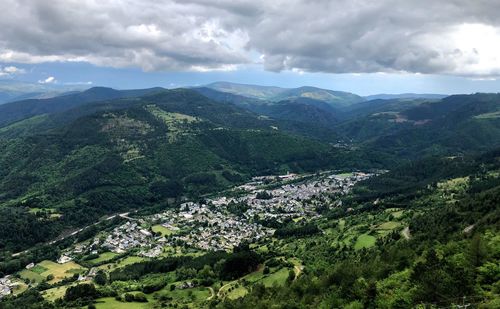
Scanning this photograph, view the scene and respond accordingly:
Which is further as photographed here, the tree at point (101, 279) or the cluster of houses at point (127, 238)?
the cluster of houses at point (127, 238)

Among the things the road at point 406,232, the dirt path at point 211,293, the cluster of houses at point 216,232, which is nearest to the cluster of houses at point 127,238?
the cluster of houses at point 216,232

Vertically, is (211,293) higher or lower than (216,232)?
higher

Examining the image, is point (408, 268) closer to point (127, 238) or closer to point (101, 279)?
point (101, 279)

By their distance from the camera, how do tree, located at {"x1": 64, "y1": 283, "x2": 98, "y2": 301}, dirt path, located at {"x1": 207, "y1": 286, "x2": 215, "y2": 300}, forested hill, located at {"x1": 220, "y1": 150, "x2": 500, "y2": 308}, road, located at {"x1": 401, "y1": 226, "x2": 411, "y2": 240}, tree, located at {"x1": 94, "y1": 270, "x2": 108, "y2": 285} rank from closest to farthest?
forested hill, located at {"x1": 220, "y1": 150, "x2": 500, "y2": 308} < dirt path, located at {"x1": 207, "y1": 286, "x2": 215, "y2": 300} < tree, located at {"x1": 64, "y1": 283, "x2": 98, "y2": 301} < road, located at {"x1": 401, "y1": 226, "x2": 411, "y2": 240} < tree, located at {"x1": 94, "y1": 270, "x2": 108, "y2": 285}

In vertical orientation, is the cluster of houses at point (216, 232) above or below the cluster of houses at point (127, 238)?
above

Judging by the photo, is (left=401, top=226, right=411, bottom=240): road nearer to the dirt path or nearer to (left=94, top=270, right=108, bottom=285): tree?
the dirt path

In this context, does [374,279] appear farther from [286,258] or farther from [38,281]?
[38,281]

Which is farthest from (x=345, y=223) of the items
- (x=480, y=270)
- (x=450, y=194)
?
(x=480, y=270)

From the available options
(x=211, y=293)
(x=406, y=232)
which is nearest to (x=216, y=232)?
(x=211, y=293)

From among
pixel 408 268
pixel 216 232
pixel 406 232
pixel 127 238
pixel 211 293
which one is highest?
pixel 408 268

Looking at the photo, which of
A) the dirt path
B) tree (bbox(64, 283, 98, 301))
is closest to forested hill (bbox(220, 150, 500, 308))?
the dirt path

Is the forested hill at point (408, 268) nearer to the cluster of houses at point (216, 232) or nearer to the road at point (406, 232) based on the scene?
the road at point (406, 232)

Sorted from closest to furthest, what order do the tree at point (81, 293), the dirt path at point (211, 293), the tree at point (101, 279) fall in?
the dirt path at point (211, 293) < the tree at point (81, 293) < the tree at point (101, 279)

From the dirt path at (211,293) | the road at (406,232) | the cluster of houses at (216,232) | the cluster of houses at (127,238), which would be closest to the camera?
the dirt path at (211,293)
